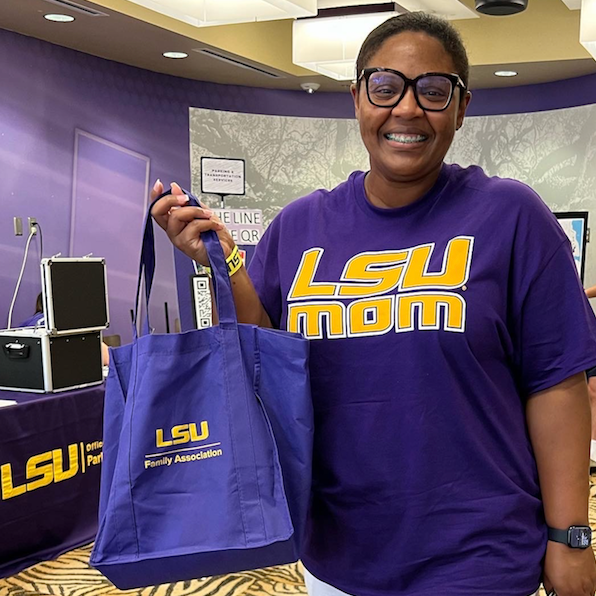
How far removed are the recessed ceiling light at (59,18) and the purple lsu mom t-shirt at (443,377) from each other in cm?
480

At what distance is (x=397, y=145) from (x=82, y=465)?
2854mm

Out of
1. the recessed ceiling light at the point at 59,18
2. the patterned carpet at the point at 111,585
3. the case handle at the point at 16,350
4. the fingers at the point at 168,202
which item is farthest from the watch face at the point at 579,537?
the recessed ceiling light at the point at 59,18

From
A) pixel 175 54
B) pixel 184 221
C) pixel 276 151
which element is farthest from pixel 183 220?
pixel 276 151

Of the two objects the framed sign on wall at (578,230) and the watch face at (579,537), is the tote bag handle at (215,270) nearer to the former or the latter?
the watch face at (579,537)

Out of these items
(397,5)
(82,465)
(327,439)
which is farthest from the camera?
(397,5)

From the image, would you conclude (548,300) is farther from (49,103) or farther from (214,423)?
(49,103)

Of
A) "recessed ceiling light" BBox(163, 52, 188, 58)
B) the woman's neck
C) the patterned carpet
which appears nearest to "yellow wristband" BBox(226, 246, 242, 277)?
the woman's neck

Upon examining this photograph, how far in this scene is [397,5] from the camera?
17.8 feet

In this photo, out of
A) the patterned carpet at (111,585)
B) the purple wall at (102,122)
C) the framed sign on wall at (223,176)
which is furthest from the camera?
the framed sign on wall at (223,176)

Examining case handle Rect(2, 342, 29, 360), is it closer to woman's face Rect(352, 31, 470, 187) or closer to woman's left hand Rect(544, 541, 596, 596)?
woman's face Rect(352, 31, 470, 187)

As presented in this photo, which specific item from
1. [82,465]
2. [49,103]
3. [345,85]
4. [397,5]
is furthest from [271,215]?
[82,465]

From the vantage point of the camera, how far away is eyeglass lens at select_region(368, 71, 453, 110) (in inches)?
48.6

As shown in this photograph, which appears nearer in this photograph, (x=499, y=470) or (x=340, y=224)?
(x=499, y=470)

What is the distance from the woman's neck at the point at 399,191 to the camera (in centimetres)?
129
